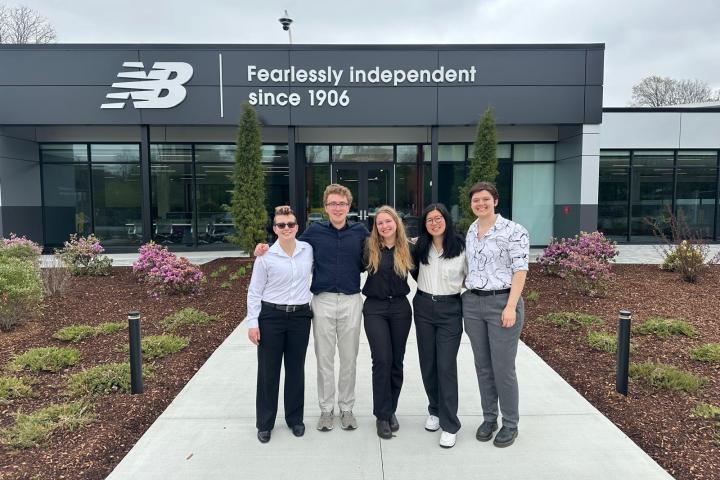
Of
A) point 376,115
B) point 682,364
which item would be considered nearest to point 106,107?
point 376,115

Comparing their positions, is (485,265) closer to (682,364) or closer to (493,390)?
(493,390)

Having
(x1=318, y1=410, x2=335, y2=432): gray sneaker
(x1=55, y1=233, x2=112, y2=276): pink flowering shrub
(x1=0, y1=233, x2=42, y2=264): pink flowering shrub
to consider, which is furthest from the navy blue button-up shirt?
(x1=55, y1=233, x2=112, y2=276): pink flowering shrub

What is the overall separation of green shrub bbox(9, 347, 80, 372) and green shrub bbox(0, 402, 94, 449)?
1.13m

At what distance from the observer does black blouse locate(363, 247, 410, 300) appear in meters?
3.49

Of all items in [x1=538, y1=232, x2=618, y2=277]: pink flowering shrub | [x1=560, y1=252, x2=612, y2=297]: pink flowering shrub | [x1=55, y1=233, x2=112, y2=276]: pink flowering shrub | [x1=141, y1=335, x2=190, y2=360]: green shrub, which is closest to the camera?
[x1=141, y1=335, x2=190, y2=360]: green shrub

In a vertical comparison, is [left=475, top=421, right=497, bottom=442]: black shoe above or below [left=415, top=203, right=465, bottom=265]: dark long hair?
below

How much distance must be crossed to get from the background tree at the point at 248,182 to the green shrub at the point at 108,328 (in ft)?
17.8

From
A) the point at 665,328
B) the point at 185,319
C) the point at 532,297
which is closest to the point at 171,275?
the point at 185,319

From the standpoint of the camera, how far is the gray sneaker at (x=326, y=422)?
3.75 m

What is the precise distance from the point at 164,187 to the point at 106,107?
3.04 m

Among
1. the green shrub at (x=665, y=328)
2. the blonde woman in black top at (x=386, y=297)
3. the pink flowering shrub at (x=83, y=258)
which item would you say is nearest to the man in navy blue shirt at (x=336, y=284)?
the blonde woman in black top at (x=386, y=297)

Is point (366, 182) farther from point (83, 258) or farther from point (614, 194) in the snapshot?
point (83, 258)

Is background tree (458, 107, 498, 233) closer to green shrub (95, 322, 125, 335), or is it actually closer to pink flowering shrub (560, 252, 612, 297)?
pink flowering shrub (560, 252, 612, 297)

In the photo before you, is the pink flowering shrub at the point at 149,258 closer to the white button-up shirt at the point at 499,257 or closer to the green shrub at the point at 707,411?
the white button-up shirt at the point at 499,257
